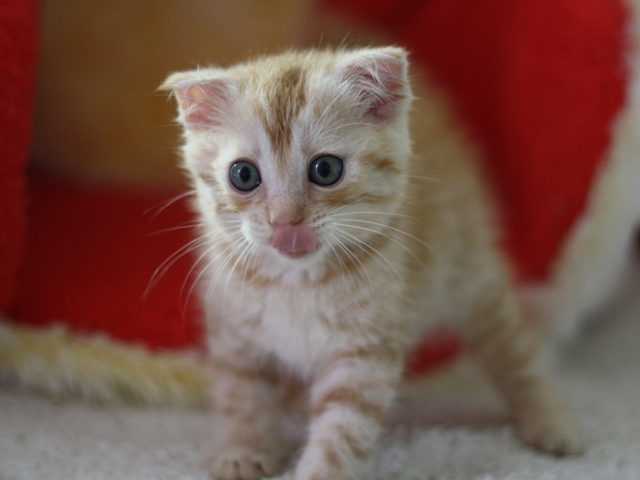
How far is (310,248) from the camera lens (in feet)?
3.31

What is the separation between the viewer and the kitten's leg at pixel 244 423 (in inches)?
44.3

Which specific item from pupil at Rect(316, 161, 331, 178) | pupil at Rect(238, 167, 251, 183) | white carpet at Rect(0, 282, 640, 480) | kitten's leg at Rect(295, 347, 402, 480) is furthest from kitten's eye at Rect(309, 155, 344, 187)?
white carpet at Rect(0, 282, 640, 480)

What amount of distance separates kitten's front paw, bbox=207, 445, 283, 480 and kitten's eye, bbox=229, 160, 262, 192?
0.45 m

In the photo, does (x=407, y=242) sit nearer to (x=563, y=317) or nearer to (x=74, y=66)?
(x=563, y=317)

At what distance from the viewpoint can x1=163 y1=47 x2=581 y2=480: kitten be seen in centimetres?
103

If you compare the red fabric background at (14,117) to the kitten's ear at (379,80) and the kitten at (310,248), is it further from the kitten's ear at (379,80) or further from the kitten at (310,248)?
the kitten's ear at (379,80)

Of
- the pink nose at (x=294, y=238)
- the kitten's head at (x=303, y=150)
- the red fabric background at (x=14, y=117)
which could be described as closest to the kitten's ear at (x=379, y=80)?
the kitten's head at (x=303, y=150)

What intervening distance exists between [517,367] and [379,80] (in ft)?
A: 2.33

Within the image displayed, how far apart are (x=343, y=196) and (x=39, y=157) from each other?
1400mm

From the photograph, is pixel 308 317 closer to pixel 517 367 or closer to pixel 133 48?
pixel 517 367

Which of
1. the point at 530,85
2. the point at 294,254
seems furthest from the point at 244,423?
the point at 530,85

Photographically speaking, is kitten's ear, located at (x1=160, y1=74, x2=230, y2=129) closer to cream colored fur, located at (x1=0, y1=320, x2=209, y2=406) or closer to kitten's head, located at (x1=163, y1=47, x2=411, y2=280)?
kitten's head, located at (x1=163, y1=47, x2=411, y2=280)

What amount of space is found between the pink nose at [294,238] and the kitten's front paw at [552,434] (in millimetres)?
636

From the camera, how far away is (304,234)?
3.27 feet
